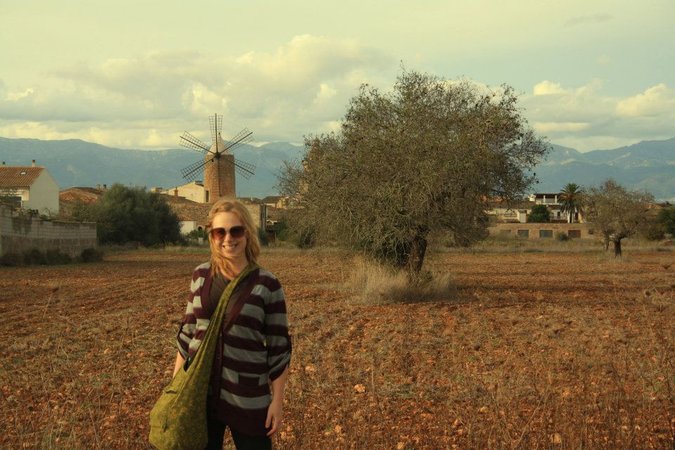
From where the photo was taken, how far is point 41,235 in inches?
1575

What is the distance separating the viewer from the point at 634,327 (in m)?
13.3

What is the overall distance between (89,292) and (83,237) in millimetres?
25750

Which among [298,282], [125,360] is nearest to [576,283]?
[298,282]

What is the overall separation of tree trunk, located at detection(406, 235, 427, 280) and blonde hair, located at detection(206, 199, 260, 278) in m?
17.1

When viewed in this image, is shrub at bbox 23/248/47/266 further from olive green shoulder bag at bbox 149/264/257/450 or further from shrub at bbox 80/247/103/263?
olive green shoulder bag at bbox 149/264/257/450

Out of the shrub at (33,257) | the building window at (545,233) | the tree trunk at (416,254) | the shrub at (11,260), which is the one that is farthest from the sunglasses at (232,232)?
the building window at (545,233)

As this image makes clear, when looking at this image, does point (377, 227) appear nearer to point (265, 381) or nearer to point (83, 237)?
point (265, 381)

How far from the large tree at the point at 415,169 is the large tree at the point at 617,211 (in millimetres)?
24201

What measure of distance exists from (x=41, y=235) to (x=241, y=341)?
1510 inches

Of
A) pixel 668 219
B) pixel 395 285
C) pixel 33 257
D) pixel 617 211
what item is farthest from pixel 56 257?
pixel 668 219

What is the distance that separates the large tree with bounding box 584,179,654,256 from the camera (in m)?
45.8

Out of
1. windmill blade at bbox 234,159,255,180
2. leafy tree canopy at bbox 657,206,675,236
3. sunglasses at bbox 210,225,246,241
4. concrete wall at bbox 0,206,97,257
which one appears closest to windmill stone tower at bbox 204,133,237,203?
windmill blade at bbox 234,159,255,180

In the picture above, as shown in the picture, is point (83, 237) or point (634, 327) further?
point (83, 237)

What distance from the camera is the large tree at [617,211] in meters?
45.8
